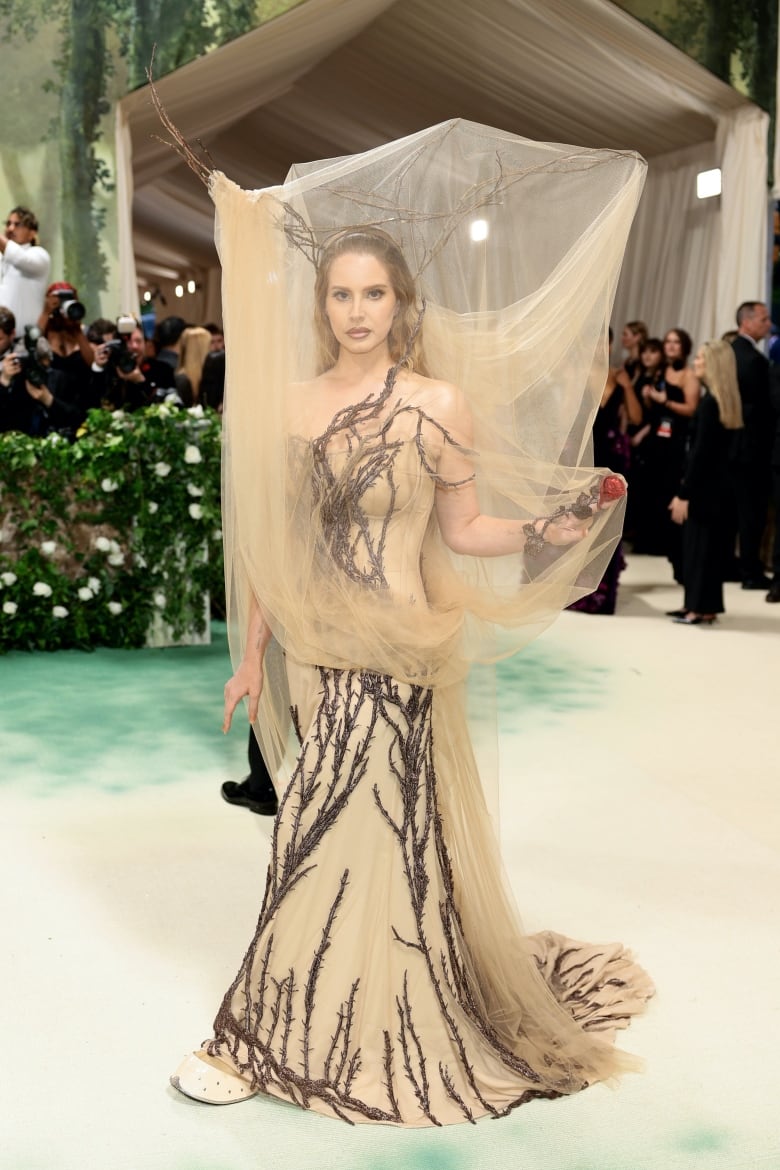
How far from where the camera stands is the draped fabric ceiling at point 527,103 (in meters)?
9.22

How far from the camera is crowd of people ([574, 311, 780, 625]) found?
24.8 ft

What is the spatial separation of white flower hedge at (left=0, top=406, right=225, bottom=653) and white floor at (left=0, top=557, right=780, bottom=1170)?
1.89 feet

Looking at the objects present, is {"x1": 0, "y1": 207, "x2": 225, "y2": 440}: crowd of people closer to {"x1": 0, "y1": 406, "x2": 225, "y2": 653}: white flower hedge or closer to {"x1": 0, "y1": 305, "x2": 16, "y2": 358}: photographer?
{"x1": 0, "y1": 305, "x2": 16, "y2": 358}: photographer

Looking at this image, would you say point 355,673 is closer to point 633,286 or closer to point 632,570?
point 632,570

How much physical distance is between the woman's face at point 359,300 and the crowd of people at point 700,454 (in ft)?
15.1

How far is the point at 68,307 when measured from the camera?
7070mm

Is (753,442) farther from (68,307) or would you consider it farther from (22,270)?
(22,270)

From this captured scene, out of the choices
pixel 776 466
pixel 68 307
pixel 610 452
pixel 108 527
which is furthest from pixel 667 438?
pixel 108 527

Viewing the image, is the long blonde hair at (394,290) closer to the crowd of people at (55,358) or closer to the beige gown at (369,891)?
the beige gown at (369,891)

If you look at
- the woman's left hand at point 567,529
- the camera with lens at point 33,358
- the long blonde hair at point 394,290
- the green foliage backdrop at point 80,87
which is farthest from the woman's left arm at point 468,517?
the green foliage backdrop at point 80,87

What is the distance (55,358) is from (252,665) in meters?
4.91

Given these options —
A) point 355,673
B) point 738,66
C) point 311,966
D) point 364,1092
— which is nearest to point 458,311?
point 355,673

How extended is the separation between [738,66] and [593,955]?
858cm

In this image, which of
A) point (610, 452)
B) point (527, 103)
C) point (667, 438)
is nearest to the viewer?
point (610, 452)
